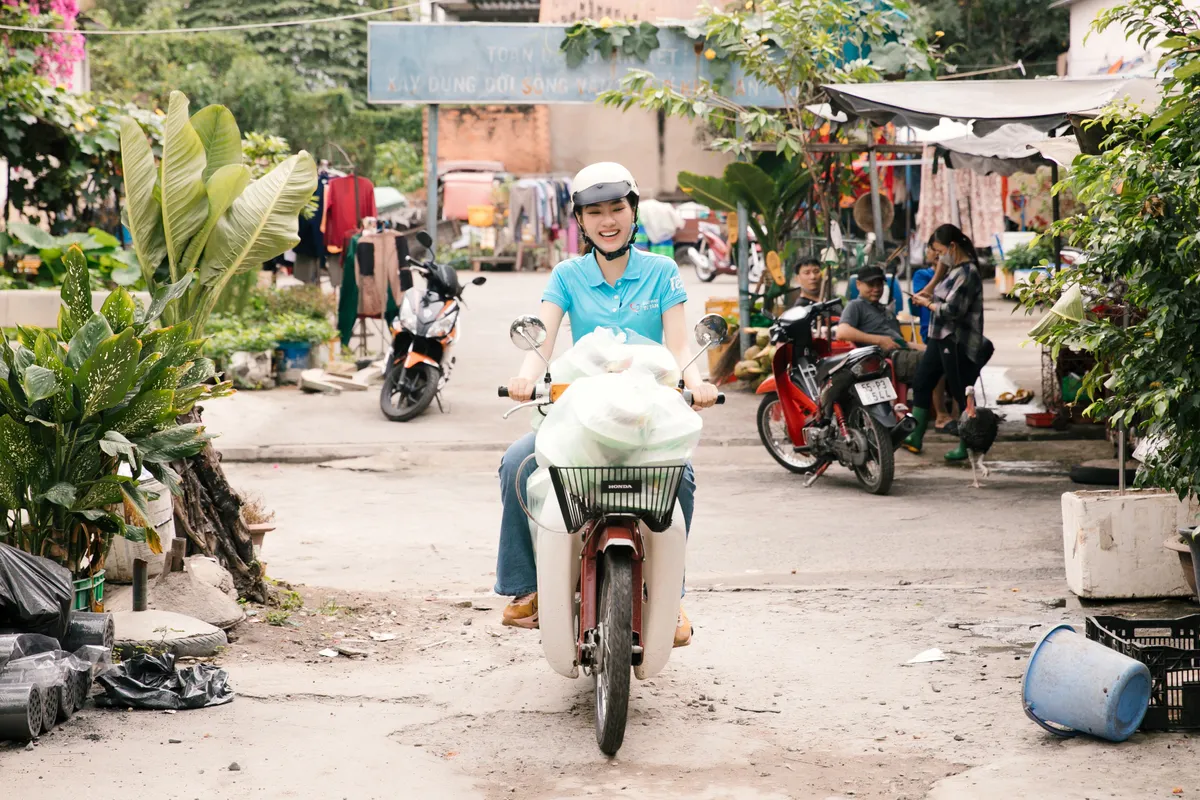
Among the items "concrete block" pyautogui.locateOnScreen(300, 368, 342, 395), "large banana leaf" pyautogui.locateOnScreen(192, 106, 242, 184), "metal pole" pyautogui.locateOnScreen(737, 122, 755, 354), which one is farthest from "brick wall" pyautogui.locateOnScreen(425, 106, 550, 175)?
"large banana leaf" pyautogui.locateOnScreen(192, 106, 242, 184)

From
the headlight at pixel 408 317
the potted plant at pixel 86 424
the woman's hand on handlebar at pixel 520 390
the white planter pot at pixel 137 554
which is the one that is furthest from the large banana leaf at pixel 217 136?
the headlight at pixel 408 317

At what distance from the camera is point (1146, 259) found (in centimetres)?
532

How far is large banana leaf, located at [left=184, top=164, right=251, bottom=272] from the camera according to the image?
6410 mm

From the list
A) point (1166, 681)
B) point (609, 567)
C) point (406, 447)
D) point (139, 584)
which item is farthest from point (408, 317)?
point (1166, 681)

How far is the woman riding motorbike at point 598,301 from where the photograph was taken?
4.94 m

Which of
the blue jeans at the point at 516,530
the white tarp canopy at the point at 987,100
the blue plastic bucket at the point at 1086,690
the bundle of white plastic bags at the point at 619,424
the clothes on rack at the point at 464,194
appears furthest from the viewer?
the clothes on rack at the point at 464,194

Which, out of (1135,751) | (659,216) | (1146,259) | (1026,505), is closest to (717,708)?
(1135,751)

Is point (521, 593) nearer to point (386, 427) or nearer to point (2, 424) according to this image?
point (2, 424)

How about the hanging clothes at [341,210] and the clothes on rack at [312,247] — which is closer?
the hanging clothes at [341,210]

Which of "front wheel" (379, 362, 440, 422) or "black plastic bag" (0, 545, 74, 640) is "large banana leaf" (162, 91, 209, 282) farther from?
"front wheel" (379, 362, 440, 422)

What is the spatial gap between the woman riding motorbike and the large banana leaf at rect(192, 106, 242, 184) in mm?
2501

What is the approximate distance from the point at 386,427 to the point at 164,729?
802 centimetres

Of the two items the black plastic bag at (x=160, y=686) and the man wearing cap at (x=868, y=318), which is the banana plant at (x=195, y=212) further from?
the man wearing cap at (x=868, y=318)

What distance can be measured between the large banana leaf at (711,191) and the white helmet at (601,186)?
9546mm
